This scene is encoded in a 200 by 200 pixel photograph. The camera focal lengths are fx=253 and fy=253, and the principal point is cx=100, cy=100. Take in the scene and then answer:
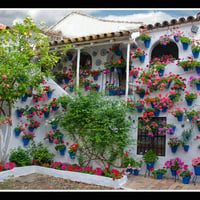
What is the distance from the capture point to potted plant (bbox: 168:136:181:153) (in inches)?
331

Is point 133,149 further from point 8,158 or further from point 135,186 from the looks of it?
point 8,158

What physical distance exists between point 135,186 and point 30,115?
16.1 ft

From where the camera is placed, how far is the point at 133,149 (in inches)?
375

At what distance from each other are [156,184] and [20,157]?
4.86 metres

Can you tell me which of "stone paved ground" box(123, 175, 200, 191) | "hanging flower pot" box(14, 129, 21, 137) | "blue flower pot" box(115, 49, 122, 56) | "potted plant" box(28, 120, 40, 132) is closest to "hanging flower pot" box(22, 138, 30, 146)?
"hanging flower pot" box(14, 129, 21, 137)

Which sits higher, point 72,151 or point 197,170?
point 72,151

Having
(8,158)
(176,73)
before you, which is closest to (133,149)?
(176,73)

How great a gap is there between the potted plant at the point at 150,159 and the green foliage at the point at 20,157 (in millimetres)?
4192

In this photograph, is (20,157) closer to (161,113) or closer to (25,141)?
(25,141)

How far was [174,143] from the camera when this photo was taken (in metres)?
8.42

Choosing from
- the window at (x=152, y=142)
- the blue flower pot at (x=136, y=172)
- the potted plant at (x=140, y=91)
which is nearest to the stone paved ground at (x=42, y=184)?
the blue flower pot at (x=136, y=172)

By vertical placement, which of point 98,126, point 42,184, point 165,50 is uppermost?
point 165,50

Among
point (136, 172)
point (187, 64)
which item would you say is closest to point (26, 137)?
point (136, 172)

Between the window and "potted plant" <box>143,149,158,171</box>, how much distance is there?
397 mm
